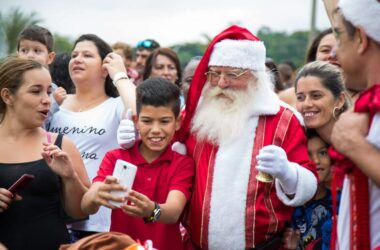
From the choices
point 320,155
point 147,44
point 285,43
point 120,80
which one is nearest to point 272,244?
point 320,155

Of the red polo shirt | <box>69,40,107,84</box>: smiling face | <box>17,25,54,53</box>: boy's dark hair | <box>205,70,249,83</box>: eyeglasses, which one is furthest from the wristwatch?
<box>17,25,54,53</box>: boy's dark hair

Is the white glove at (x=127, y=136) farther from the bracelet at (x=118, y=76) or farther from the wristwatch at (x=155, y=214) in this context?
the bracelet at (x=118, y=76)

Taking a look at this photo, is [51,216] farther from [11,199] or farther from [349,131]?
[349,131]

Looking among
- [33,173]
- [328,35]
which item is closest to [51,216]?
[33,173]

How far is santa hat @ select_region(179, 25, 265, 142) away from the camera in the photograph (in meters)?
4.03

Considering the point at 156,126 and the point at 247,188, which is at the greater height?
the point at 156,126

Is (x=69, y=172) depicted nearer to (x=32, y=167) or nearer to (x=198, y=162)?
(x=32, y=167)

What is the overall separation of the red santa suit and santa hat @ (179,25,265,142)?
28 centimetres

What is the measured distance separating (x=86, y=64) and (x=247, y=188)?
1.75 meters

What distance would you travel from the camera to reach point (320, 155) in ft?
13.6

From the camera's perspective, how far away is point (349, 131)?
2.60m

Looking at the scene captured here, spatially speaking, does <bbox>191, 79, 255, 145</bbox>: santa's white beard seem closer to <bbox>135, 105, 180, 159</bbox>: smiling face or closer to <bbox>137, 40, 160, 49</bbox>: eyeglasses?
<bbox>135, 105, 180, 159</bbox>: smiling face

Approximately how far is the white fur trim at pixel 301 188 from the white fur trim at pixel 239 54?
0.76 metres

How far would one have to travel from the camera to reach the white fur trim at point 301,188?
11.9ft
